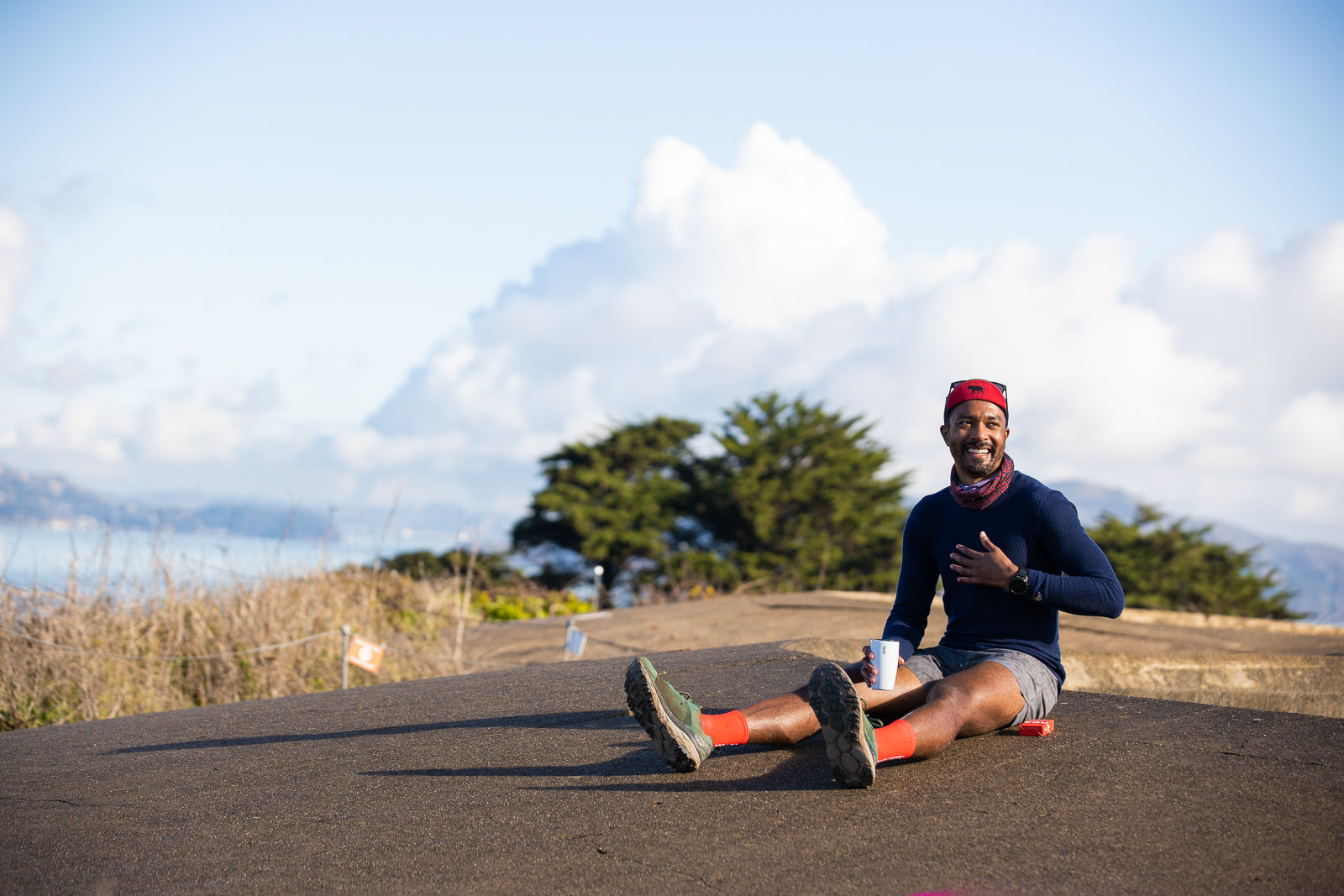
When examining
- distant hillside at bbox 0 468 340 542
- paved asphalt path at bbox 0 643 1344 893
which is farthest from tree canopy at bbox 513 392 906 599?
paved asphalt path at bbox 0 643 1344 893

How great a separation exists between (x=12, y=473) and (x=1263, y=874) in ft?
163

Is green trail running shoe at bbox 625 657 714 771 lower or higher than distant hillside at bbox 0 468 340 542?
lower

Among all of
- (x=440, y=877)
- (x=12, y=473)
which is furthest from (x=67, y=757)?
(x=12, y=473)

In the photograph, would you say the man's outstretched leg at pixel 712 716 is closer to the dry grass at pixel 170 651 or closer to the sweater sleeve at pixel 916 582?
the sweater sleeve at pixel 916 582

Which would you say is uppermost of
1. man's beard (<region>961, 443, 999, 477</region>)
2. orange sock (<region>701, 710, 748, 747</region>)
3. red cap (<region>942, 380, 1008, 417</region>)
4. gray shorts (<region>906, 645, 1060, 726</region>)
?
red cap (<region>942, 380, 1008, 417</region>)

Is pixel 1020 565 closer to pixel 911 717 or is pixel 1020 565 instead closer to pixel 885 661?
pixel 885 661

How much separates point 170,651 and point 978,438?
7919 millimetres

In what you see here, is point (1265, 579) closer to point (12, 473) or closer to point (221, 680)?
point (221, 680)

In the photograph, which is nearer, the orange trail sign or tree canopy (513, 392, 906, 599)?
the orange trail sign

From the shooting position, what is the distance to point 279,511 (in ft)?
37.3

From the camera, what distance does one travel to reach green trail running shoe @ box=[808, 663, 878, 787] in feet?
11.5

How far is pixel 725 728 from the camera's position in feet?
13.1

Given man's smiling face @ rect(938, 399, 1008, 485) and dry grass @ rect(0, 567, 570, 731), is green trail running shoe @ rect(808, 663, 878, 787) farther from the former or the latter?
dry grass @ rect(0, 567, 570, 731)

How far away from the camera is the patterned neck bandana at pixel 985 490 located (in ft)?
14.3
